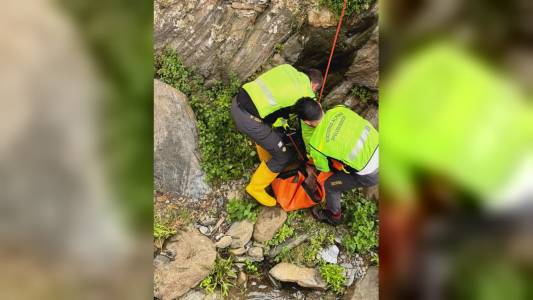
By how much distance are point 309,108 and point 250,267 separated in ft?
1.59

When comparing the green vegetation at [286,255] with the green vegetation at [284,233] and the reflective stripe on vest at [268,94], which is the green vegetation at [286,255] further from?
the reflective stripe on vest at [268,94]

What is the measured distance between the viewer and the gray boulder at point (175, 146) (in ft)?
4.65

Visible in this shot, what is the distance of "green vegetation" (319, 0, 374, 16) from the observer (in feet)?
4.55

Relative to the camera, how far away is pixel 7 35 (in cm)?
131

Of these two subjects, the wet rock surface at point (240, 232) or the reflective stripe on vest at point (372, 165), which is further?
the wet rock surface at point (240, 232)

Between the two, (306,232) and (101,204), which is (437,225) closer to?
(306,232)

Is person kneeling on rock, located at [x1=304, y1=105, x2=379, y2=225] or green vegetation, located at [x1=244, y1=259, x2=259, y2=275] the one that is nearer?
person kneeling on rock, located at [x1=304, y1=105, x2=379, y2=225]

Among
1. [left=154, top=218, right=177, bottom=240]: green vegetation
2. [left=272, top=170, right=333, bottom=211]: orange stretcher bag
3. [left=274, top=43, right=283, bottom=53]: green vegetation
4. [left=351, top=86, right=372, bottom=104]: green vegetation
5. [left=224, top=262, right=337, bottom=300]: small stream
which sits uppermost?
[left=274, top=43, right=283, bottom=53]: green vegetation

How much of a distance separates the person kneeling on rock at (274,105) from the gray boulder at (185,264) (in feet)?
0.92

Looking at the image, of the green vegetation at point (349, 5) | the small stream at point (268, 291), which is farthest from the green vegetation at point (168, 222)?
the green vegetation at point (349, 5)

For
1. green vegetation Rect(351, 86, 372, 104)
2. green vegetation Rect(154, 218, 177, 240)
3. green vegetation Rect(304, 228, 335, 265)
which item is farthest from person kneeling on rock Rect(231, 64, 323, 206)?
green vegetation Rect(154, 218, 177, 240)

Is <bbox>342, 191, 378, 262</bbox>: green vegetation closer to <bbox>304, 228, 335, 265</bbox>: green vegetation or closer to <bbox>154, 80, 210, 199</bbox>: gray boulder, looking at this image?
<bbox>304, 228, 335, 265</bbox>: green vegetation

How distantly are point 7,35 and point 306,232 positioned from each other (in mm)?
944

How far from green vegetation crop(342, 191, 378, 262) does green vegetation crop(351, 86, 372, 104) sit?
0.26 meters
